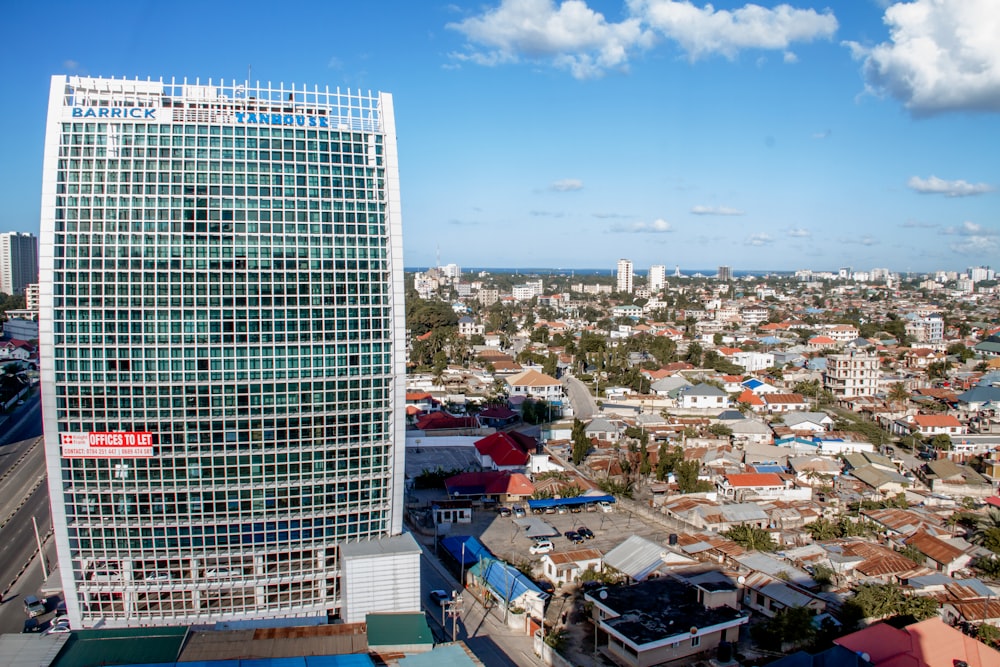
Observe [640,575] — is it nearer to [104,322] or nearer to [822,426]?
[104,322]

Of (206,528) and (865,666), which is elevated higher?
(206,528)

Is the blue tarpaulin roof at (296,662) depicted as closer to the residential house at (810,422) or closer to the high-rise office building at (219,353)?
the high-rise office building at (219,353)

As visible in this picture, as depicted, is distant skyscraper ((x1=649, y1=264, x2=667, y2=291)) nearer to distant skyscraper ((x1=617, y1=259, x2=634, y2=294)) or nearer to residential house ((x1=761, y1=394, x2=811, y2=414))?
distant skyscraper ((x1=617, y1=259, x2=634, y2=294))

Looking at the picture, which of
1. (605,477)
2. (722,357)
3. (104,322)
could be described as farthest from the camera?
(722,357)

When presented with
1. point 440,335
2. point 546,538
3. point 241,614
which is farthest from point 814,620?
point 440,335

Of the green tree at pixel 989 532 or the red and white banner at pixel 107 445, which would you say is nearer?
the red and white banner at pixel 107 445

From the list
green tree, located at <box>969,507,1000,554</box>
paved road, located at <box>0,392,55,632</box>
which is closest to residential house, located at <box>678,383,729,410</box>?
green tree, located at <box>969,507,1000,554</box>

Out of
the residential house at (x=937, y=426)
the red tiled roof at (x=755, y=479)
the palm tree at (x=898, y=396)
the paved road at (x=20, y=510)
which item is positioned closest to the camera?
the paved road at (x=20, y=510)

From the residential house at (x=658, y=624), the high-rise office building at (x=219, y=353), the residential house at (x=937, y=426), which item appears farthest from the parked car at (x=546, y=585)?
the residential house at (x=937, y=426)
